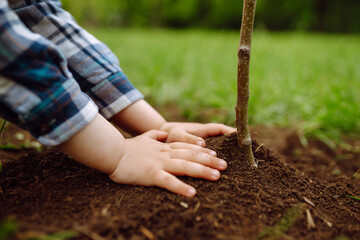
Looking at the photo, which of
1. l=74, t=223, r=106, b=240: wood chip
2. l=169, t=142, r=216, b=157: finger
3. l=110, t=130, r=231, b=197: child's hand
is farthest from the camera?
l=169, t=142, r=216, b=157: finger

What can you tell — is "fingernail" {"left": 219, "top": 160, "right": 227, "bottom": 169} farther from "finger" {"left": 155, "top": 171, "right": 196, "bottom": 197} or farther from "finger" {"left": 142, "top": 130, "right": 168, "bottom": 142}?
Answer: "finger" {"left": 142, "top": 130, "right": 168, "bottom": 142}

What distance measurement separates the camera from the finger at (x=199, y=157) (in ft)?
3.83

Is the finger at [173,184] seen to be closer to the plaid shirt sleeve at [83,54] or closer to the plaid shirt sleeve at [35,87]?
the plaid shirt sleeve at [35,87]

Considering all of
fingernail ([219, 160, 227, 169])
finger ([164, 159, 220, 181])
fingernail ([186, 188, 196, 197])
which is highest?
fingernail ([219, 160, 227, 169])

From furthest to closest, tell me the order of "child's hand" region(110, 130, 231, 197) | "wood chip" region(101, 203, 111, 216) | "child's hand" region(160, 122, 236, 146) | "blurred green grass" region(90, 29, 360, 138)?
"blurred green grass" region(90, 29, 360, 138)
"child's hand" region(160, 122, 236, 146)
"child's hand" region(110, 130, 231, 197)
"wood chip" region(101, 203, 111, 216)

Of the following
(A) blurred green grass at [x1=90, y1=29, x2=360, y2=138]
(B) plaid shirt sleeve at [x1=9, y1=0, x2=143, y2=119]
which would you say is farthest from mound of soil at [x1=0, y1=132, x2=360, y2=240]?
(A) blurred green grass at [x1=90, y1=29, x2=360, y2=138]

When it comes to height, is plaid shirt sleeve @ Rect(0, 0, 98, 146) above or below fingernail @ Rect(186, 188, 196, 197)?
above

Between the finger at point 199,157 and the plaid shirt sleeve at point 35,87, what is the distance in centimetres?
39

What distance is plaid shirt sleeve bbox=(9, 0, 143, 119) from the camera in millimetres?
1318

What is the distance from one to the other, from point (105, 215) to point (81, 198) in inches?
6.2

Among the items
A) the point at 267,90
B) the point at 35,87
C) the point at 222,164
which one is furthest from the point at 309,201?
the point at 267,90

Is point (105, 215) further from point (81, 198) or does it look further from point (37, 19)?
point (37, 19)

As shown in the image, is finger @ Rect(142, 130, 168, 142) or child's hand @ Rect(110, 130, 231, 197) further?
finger @ Rect(142, 130, 168, 142)

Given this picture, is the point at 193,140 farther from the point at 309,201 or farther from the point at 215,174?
the point at 309,201
